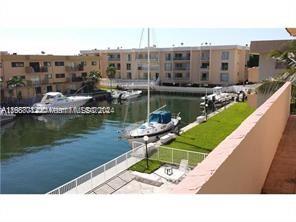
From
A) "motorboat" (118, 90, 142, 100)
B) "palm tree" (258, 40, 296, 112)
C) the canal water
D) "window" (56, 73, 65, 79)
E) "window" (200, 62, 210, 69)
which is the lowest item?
the canal water

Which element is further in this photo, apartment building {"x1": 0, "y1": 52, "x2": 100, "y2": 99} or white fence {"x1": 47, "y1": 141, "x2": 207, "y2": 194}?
apartment building {"x1": 0, "y1": 52, "x2": 100, "y2": 99}

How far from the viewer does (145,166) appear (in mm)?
12812

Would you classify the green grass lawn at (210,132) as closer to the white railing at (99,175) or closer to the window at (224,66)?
the white railing at (99,175)

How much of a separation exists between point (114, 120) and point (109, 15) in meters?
24.0

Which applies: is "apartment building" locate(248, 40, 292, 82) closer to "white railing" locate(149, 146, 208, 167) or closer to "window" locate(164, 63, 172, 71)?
"white railing" locate(149, 146, 208, 167)

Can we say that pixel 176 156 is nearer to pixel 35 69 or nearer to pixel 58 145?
pixel 58 145

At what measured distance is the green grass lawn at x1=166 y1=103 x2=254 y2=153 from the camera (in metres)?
16.3

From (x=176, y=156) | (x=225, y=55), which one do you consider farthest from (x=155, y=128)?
(x=225, y=55)

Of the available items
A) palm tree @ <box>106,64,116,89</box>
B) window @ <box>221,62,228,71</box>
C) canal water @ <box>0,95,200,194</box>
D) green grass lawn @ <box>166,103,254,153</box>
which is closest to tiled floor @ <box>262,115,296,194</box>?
green grass lawn @ <box>166,103,254,153</box>

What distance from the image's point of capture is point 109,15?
4695mm

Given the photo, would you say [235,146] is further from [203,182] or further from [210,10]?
[210,10]

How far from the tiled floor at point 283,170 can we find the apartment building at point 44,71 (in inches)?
1235

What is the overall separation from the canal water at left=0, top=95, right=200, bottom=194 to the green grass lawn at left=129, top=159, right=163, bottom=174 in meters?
3.62
